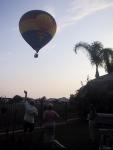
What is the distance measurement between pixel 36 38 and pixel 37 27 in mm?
640

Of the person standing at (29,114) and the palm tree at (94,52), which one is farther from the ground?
the palm tree at (94,52)

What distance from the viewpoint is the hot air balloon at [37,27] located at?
75.1 feet

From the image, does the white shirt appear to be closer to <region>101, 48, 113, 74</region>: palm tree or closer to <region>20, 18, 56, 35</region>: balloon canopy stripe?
<region>20, 18, 56, 35</region>: balloon canopy stripe

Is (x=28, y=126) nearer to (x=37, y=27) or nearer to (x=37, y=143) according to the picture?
(x=37, y=143)

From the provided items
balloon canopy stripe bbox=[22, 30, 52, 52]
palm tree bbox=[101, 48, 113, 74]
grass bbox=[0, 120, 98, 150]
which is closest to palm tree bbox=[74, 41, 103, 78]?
palm tree bbox=[101, 48, 113, 74]

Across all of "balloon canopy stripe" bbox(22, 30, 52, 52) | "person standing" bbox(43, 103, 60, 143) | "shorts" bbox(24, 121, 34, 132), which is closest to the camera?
"person standing" bbox(43, 103, 60, 143)

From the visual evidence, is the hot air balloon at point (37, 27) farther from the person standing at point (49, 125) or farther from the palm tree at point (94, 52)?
the palm tree at point (94, 52)

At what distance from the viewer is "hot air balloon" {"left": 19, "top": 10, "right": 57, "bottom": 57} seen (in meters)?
22.9

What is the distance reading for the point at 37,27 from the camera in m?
23.0

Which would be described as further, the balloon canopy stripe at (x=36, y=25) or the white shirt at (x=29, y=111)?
the balloon canopy stripe at (x=36, y=25)

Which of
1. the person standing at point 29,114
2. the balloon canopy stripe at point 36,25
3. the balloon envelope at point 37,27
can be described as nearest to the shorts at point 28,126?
the person standing at point 29,114

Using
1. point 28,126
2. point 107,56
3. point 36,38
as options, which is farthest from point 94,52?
point 28,126

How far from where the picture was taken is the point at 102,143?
12.9 m

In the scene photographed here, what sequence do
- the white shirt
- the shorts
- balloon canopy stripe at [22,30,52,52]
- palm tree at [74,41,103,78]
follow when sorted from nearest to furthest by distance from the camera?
the white shirt → the shorts → balloon canopy stripe at [22,30,52,52] → palm tree at [74,41,103,78]
